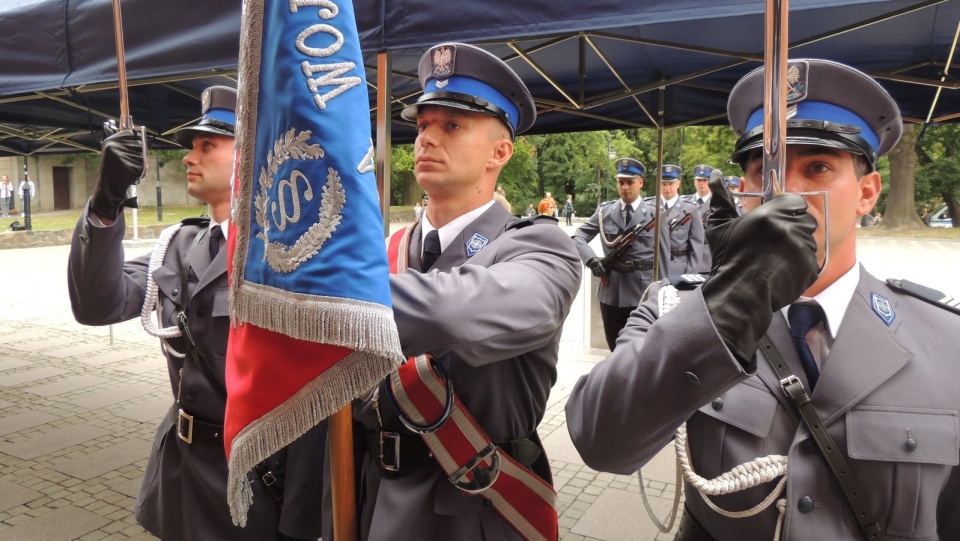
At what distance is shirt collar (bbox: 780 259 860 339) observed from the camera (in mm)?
1508

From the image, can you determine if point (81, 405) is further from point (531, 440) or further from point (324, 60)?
point (324, 60)

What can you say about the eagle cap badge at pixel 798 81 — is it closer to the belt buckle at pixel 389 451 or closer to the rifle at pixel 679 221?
the belt buckle at pixel 389 451

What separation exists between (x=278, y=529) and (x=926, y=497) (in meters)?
2.09

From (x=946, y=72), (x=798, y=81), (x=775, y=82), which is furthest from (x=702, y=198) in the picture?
(x=775, y=82)

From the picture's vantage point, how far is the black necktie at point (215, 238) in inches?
109

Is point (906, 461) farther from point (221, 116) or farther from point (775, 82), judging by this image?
point (221, 116)

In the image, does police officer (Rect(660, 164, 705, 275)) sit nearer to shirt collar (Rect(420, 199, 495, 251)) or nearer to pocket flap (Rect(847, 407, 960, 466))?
shirt collar (Rect(420, 199, 495, 251))

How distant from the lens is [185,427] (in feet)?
8.23

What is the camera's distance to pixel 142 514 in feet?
8.55

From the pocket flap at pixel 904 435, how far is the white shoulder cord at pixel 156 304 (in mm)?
2309

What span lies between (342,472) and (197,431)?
4.36 feet

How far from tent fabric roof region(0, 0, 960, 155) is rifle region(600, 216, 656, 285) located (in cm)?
142

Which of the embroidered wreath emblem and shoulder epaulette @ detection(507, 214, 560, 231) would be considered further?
shoulder epaulette @ detection(507, 214, 560, 231)

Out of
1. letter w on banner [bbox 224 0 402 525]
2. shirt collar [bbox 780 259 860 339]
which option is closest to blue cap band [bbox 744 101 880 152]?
shirt collar [bbox 780 259 860 339]
